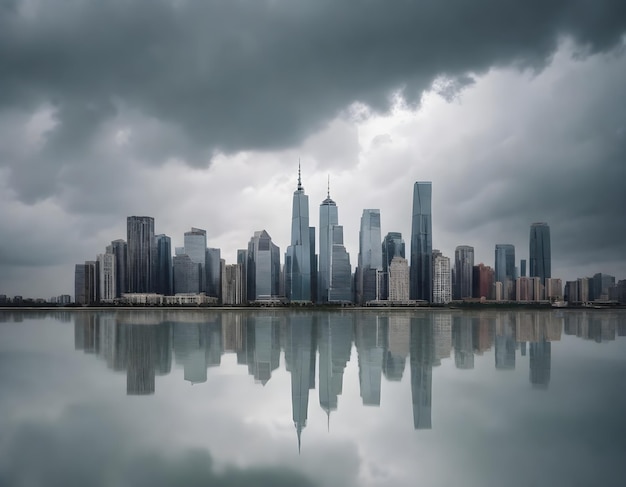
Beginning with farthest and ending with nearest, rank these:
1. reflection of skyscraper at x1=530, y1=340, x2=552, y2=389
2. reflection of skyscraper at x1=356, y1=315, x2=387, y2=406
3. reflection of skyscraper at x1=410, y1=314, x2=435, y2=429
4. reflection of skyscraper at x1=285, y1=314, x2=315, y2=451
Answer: reflection of skyscraper at x1=530, y1=340, x2=552, y2=389, reflection of skyscraper at x1=356, y1=315, x2=387, y2=406, reflection of skyscraper at x1=285, y1=314, x2=315, y2=451, reflection of skyscraper at x1=410, y1=314, x2=435, y2=429

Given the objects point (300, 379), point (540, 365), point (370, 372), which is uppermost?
point (300, 379)

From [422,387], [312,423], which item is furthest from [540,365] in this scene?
[312,423]

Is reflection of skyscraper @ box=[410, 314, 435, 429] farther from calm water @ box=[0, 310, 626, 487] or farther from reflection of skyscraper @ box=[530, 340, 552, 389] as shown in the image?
reflection of skyscraper @ box=[530, 340, 552, 389]

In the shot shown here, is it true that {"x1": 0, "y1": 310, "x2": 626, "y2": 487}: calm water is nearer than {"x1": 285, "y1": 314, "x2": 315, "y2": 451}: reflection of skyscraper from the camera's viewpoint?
Yes

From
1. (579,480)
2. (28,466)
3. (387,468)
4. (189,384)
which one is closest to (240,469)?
(387,468)

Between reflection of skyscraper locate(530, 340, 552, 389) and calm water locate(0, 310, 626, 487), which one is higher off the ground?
calm water locate(0, 310, 626, 487)

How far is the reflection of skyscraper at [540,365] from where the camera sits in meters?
19.5

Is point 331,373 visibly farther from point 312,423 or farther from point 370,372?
point 312,423

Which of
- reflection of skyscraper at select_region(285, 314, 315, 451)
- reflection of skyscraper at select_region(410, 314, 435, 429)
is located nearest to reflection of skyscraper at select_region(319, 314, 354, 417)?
reflection of skyscraper at select_region(285, 314, 315, 451)

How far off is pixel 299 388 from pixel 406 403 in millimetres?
4150

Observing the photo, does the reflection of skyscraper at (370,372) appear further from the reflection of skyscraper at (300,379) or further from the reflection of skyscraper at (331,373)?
the reflection of skyscraper at (300,379)

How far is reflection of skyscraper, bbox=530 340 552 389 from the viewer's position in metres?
19.5

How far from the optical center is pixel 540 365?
24203mm

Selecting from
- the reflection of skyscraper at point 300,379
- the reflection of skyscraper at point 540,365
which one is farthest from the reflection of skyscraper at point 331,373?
the reflection of skyscraper at point 540,365
